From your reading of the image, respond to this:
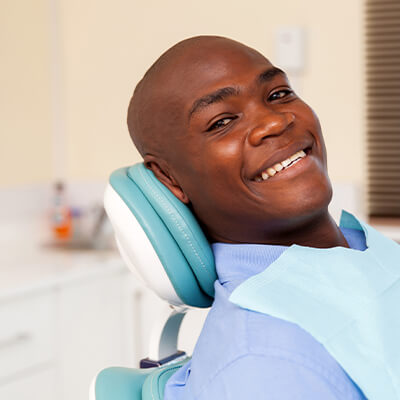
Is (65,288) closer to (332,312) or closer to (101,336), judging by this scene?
(101,336)

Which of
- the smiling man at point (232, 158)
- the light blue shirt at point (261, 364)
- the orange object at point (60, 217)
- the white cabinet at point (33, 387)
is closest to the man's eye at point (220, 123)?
the smiling man at point (232, 158)

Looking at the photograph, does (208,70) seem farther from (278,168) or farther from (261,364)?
(261,364)

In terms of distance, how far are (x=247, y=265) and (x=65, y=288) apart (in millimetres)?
1459

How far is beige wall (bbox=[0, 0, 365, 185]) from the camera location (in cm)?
241

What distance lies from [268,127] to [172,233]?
0.73 ft

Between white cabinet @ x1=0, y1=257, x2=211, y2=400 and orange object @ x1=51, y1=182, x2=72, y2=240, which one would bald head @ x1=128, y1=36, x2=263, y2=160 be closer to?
white cabinet @ x1=0, y1=257, x2=211, y2=400

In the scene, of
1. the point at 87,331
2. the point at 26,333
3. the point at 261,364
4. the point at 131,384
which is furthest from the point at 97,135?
the point at 261,364

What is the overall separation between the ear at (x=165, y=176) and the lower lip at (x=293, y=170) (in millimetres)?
159

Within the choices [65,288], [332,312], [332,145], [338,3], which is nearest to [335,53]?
[338,3]

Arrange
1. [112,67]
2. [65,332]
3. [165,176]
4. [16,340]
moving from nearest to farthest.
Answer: [165,176], [16,340], [65,332], [112,67]

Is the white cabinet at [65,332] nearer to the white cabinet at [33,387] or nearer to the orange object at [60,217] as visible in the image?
the white cabinet at [33,387]

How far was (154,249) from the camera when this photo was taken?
1008mm

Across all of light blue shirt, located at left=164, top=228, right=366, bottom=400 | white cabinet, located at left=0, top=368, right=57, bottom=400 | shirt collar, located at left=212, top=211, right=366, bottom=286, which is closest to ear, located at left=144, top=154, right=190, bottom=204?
shirt collar, located at left=212, top=211, right=366, bottom=286

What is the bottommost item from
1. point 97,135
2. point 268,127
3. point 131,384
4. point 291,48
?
point 97,135
